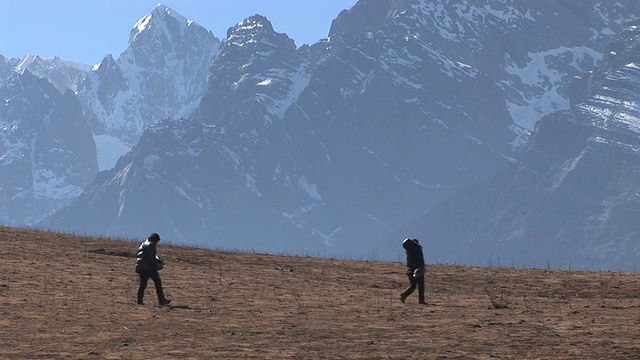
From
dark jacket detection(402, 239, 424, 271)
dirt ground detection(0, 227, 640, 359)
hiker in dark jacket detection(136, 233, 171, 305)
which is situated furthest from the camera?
dark jacket detection(402, 239, 424, 271)

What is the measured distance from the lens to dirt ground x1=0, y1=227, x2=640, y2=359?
2730cm

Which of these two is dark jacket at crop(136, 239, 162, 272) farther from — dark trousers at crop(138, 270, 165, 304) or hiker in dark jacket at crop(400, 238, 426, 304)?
hiker in dark jacket at crop(400, 238, 426, 304)

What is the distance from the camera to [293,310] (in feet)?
110

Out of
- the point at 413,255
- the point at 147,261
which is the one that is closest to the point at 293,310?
the point at 413,255

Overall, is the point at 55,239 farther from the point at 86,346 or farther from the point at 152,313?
the point at 86,346

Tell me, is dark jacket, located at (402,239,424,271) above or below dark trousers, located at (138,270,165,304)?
above

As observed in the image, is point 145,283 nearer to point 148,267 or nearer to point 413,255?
point 148,267

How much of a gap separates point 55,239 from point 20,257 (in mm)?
6414

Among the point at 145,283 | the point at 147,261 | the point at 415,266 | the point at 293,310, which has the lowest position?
the point at 293,310

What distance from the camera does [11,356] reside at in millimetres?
25859

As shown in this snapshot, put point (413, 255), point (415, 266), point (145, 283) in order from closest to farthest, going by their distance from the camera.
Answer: point (145, 283) → point (413, 255) → point (415, 266)

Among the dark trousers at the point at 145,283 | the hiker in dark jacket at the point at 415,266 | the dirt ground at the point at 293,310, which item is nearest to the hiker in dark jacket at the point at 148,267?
the dark trousers at the point at 145,283

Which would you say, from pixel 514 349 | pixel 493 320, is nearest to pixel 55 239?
pixel 493 320

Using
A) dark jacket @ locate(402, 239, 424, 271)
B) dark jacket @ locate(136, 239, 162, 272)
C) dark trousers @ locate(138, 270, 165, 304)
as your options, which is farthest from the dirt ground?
dark jacket @ locate(402, 239, 424, 271)
